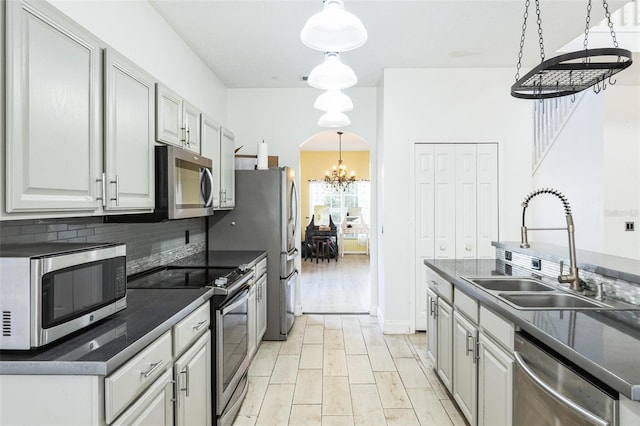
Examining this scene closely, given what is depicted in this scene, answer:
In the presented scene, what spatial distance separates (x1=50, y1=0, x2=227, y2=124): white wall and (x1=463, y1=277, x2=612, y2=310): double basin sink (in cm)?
268

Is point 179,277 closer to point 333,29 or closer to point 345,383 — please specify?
point 345,383

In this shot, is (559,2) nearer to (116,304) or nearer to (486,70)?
(486,70)

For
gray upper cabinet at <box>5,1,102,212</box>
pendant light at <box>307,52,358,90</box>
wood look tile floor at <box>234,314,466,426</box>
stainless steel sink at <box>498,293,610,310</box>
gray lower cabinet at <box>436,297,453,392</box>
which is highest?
pendant light at <box>307,52,358,90</box>

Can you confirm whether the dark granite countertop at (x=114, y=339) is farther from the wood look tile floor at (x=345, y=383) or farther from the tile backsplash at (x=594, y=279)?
the tile backsplash at (x=594, y=279)

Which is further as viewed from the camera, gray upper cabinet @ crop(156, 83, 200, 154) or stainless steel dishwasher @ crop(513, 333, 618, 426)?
gray upper cabinet @ crop(156, 83, 200, 154)

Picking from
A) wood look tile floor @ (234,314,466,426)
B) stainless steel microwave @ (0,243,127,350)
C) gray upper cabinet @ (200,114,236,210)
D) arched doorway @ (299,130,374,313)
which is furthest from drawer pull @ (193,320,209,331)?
arched doorway @ (299,130,374,313)

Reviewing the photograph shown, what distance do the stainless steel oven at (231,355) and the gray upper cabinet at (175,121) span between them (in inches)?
43.6

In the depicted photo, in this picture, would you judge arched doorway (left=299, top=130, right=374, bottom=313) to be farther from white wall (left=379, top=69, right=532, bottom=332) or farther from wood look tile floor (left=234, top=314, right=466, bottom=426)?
wood look tile floor (left=234, top=314, right=466, bottom=426)

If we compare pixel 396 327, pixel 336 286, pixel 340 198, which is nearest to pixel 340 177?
pixel 340 198

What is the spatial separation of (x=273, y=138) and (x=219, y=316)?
3.00m

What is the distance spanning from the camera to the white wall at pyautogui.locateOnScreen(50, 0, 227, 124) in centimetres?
212

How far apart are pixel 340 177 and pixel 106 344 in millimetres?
8611

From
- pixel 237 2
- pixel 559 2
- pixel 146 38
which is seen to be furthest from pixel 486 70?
pixel 146 38

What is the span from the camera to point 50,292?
1.25 m
